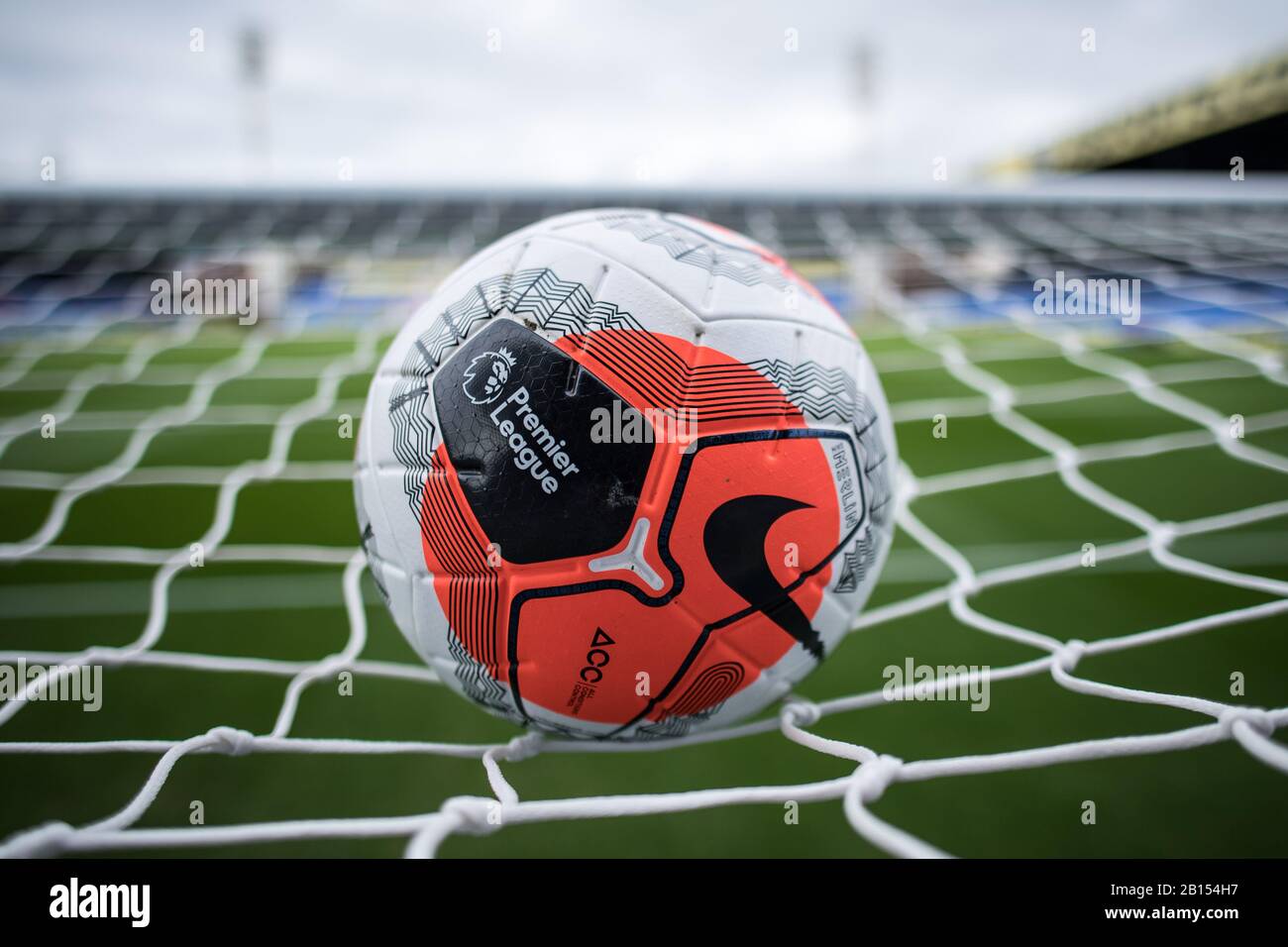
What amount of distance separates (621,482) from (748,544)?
7.1 inches

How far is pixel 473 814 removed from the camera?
3.09 ft

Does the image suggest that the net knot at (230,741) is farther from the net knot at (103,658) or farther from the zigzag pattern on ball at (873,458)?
the zigzag pattern on ball at (873,458)

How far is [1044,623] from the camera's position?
1.82 meters

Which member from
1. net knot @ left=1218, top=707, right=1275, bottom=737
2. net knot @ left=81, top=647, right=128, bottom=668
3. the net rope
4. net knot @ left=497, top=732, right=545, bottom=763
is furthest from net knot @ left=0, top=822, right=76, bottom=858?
net knot @ left=1218, top=707, right=1275, bottom=737

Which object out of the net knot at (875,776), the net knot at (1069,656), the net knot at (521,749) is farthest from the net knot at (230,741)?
the net knot at (1069,656)

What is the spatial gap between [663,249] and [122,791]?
3.88ft

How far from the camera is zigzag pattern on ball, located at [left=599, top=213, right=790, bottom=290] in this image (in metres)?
1.14

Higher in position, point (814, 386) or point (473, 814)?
point (814, 386)

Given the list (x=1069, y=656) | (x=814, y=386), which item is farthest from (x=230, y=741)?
(x=1069, y=656)

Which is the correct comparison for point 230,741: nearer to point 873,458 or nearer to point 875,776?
point 875,776

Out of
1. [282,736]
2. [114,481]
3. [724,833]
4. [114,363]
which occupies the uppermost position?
[114,363]

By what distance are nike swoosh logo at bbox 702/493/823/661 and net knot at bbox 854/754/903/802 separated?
228 mm
